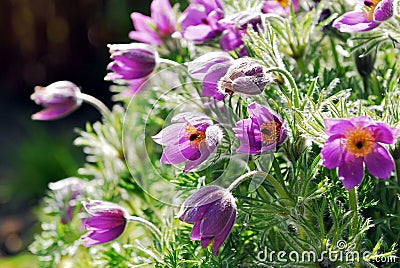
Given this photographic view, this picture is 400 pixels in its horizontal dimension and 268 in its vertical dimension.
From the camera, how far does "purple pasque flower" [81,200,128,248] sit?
0.91m

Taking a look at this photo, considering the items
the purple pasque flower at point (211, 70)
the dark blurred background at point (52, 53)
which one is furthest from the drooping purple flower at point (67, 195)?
the dark blurred background at point (52, 53)

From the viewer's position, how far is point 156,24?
3.77 feet

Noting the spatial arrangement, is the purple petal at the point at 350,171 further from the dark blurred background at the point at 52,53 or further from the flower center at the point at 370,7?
the dark blurred background at the point at 52,53

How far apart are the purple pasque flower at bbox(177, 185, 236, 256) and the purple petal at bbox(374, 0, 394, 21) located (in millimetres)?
280

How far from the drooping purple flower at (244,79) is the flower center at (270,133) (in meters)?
0.04

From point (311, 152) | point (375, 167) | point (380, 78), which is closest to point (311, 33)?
point (380, 78)

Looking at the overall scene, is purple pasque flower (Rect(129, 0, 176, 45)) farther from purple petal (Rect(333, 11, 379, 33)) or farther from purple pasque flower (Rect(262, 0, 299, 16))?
purple petal (Rect(333, 11, 379, 33))

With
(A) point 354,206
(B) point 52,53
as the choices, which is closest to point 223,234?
(A) point 354,206

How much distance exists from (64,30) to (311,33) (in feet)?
10.1

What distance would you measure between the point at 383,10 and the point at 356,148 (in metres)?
0.19

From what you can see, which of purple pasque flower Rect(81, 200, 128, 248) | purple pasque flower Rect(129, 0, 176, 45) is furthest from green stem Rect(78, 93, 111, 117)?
purple pasque flower Rect(81, 200, 128, 248)

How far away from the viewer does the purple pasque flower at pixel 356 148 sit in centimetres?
71

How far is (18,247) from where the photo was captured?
109 inches

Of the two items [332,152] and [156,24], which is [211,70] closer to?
[332,152]
